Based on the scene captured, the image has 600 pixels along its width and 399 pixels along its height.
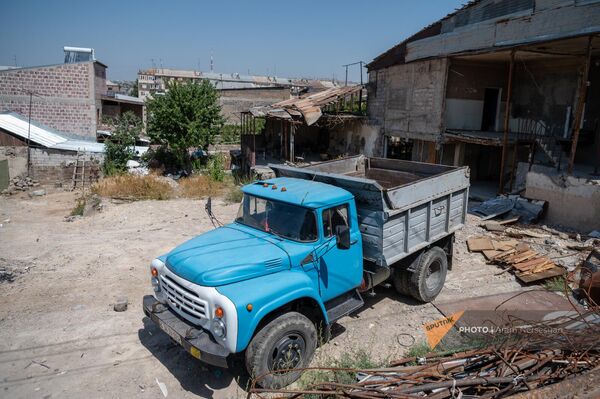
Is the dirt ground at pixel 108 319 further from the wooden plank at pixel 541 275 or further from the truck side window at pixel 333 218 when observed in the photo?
the truck side window at pixel 333 218

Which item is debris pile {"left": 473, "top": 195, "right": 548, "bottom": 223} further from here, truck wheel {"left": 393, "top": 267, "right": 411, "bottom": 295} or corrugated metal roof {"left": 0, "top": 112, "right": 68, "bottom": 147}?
corrugated metal roof {"left": 0, "top": 112, "right": 68, "bottom": 147}

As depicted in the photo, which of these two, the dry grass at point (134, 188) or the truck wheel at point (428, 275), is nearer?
the truck wheel at point (428, 275)

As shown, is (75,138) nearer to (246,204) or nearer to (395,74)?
(395,74)

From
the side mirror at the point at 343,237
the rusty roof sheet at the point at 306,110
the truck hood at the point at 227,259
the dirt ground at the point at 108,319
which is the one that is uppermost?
the rusty roof sheet at the point at 306,110

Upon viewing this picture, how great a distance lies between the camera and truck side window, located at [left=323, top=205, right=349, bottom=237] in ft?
16.9

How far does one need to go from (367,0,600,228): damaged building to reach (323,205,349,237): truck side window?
8.68 m

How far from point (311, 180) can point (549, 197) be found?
877cm

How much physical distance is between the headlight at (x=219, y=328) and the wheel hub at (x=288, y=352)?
66cm

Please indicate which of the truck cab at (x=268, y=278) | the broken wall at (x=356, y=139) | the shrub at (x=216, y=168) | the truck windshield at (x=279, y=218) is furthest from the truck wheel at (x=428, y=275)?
the broken wall at (x=356, y=139)

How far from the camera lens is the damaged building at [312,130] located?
18.1m

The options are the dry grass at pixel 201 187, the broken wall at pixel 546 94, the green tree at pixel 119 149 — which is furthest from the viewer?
the green tree at pixel 119 149

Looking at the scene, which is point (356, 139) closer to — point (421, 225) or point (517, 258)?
point (517, 258)

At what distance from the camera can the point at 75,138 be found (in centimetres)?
2331

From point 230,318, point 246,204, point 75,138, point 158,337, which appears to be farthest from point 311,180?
point 75,138
